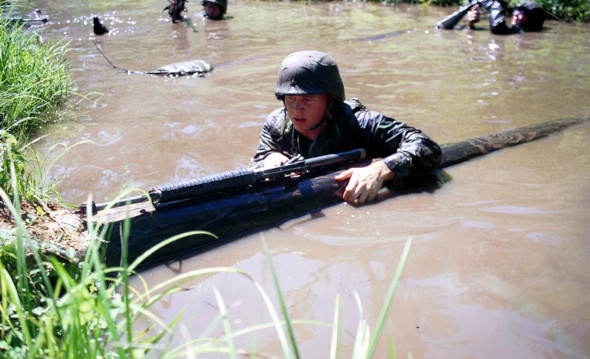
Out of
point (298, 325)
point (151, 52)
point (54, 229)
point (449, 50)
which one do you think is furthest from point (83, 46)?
point (298, 325)

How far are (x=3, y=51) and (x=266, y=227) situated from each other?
3.20 meters

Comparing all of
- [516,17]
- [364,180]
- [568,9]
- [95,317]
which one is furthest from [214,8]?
[95,317]

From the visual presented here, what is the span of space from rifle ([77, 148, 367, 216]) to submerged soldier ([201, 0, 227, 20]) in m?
10.5

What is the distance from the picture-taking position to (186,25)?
12.4 m

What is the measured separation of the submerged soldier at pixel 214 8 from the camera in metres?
12.8

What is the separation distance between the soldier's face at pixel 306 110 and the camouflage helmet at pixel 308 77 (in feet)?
0.29

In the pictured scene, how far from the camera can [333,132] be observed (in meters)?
3.71

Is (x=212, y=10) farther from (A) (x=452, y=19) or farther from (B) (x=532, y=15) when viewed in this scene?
(B) (x=532, y=15)

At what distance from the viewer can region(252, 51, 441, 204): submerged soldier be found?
3.39 meters

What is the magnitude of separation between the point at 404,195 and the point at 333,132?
0.71m

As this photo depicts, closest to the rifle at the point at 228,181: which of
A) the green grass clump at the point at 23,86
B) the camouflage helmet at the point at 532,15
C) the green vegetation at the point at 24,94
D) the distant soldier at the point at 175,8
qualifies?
the green vegetation at the point at 24,94

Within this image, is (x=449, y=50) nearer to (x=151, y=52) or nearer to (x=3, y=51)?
(x=151, y=52)

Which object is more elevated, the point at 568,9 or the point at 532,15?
the point at 568,9

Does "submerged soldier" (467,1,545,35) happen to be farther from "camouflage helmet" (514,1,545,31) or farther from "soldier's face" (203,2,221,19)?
"soldier's face" (203,2,221,19)
